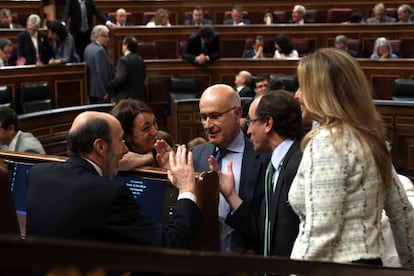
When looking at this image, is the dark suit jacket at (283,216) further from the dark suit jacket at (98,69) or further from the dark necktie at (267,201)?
the dark suit jacket at (98,69)

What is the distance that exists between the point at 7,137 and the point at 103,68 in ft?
11.3

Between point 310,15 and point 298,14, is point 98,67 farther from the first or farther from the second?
point 310,15

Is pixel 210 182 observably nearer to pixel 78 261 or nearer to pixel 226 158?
pixel 226 158

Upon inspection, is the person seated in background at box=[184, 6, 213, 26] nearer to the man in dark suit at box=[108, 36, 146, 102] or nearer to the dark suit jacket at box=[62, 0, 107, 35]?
the dark suit jacket at box=[62, 0, 107, 35]

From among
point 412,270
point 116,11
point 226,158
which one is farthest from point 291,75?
point 412,270

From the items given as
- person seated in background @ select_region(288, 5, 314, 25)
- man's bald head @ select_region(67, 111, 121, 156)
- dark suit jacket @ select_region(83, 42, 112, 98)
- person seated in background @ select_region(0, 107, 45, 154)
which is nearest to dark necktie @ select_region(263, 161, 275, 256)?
man's bald head @ select_region(67, 111, 121, 156)

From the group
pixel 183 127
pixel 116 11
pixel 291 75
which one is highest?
pixel 116 11

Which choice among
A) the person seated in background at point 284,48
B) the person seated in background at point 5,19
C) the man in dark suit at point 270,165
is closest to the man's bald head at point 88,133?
the man in dark suit at point 270,165

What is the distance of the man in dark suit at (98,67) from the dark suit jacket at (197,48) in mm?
986

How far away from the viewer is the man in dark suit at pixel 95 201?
2.06 meters

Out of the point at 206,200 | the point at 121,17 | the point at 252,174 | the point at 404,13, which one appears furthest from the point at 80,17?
the point at 206,200

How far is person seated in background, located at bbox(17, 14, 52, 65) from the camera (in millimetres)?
8117

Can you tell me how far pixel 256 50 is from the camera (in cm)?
863

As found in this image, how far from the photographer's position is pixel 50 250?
106 cm
